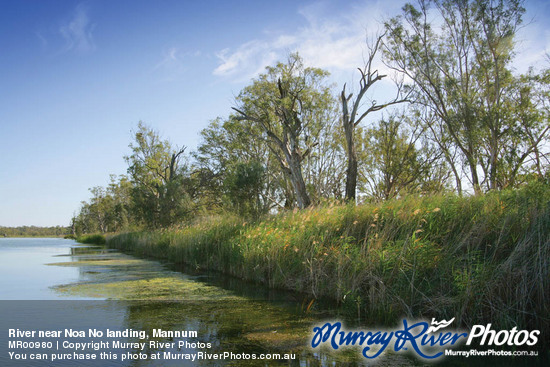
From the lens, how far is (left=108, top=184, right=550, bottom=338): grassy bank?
5.35 m

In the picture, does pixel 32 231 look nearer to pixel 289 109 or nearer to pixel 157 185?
pixel 157 185

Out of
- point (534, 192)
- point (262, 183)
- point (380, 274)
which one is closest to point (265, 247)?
point (380, 274)

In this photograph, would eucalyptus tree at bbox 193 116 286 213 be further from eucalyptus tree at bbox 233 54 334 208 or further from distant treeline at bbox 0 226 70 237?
distant treeline at bbox 0 226 70 237

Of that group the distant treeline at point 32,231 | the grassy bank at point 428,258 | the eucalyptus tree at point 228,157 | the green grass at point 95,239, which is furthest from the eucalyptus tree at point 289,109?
the distant treeline at point 32,231

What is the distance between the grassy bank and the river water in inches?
33.7

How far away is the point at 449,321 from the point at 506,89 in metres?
22.3

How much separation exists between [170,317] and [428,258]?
4.74 meters

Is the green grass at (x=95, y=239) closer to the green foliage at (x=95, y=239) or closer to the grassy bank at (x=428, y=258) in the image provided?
the green foliage at (x=95, y=239)

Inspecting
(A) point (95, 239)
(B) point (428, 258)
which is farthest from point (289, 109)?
(A) point (95, 239)

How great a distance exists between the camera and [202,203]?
116ft

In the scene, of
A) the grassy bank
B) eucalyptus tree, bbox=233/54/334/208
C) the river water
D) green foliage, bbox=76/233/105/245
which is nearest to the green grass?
green foliage, bbox=76/233/105/245

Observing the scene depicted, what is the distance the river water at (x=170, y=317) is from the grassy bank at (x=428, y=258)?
0.86 meters

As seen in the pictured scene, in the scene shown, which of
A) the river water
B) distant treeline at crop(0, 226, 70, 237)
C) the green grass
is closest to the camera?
the river water

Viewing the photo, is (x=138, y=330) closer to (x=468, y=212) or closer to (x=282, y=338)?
(x=282, y=338)
